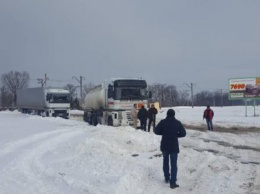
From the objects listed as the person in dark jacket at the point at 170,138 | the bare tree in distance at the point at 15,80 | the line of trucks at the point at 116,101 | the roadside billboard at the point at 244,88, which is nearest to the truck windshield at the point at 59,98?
the line of trucks at the point at 116,101

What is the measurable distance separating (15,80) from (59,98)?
3498 inches

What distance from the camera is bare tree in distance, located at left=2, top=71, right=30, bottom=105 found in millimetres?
126000

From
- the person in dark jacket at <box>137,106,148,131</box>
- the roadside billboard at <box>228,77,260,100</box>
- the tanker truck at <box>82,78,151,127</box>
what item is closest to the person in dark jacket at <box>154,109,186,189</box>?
the person in dark jacket at <box>137,106,148,131</box>

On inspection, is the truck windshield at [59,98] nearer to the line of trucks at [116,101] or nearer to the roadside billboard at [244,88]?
the line of trucks at [116,101]

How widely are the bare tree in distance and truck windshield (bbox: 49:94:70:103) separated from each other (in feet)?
278

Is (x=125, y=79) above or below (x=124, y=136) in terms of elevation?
above

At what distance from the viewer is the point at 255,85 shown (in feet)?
166

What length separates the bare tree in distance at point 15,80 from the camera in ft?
413

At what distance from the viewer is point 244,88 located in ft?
169

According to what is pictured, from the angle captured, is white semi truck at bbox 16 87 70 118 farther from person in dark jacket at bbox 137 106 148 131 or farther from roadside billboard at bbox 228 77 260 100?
roadside billboard at bbox 228 77 260 100

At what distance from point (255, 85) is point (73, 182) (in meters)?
45.3

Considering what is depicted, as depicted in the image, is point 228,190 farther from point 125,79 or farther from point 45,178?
point 125,79

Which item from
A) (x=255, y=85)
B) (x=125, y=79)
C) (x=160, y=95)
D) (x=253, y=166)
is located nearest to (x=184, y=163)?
(x=253, y=166)

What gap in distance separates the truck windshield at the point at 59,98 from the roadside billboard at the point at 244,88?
21926mm
